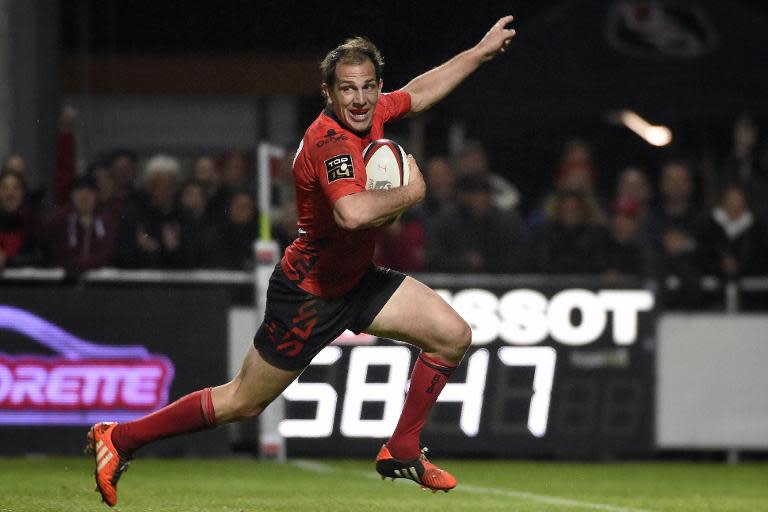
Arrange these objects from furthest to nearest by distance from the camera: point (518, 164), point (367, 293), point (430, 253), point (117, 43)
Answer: point (117, 43) → point (518, 164) → point (430, 253) → point (367, 293)

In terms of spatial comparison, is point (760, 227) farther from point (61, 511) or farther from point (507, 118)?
point (61, 511)

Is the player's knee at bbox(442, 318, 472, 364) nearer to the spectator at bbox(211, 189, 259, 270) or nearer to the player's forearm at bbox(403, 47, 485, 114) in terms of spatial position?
the player's forearm at bbox(403, 47, 485, 114)

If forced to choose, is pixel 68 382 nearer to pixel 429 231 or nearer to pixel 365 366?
pixel 365 366

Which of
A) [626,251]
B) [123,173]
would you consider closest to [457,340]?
[626,251]

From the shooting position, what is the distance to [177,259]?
13.9 metres

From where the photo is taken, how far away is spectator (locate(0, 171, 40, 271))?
13281mm

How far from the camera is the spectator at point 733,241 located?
14.1 m

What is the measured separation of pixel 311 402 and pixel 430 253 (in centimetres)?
158

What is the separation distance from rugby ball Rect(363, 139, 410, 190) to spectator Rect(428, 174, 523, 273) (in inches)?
219

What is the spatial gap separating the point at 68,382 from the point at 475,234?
3442mm

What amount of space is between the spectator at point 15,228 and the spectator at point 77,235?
5.2 inches

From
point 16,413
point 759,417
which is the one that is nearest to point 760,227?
point 759,417

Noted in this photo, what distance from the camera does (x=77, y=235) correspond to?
1366 cm

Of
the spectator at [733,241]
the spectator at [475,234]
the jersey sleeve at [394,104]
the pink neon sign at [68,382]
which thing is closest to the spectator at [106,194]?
the pink neon sign at [68,382]
